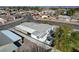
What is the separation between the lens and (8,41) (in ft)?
7.80

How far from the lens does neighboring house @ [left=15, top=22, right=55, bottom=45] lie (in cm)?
237

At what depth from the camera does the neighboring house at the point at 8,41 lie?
2.37 meters

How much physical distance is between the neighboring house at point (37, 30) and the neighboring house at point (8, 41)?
0.09 meters

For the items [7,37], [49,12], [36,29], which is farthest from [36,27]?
[7,37]

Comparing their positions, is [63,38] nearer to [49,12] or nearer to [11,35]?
[49,12]

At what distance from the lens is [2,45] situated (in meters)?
2.37

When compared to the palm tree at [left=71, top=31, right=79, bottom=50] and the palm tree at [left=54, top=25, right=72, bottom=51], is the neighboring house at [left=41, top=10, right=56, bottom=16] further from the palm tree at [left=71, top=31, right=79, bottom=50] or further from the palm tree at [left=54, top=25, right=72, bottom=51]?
the palm tree at [left=71, top=31, right=79, bottom=50]

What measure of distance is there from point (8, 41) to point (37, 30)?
309 millimetres

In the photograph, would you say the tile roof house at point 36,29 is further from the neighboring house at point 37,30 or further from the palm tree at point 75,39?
the palm tree at point 75,39

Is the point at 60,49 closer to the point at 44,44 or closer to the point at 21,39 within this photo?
the point at 44,44

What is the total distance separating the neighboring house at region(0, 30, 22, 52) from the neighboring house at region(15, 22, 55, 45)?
0.29 ft

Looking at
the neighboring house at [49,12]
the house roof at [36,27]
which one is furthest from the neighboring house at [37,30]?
the neighboring house at [49,12]
